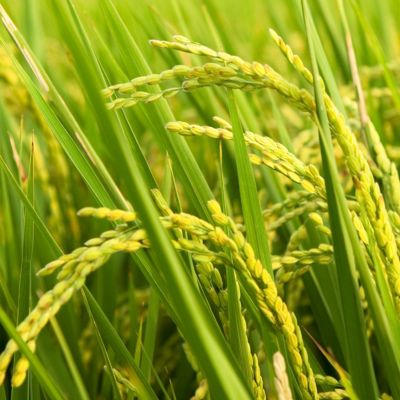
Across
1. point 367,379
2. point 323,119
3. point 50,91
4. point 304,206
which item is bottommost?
point 367,379

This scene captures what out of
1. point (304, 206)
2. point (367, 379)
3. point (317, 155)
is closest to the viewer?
point (367, 379)

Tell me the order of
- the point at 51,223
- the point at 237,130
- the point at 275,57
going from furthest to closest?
1. the point at 275,57
2. the point at 51,223
3. the point at 237,130

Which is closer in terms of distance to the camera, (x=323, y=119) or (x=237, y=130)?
(x=323, y=119)

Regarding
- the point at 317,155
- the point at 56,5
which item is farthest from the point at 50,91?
the point at 317,155

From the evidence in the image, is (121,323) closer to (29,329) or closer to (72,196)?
(72,196)

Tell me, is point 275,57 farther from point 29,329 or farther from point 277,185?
point 29,329

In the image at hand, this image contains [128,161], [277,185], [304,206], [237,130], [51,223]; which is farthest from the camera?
[51,223]

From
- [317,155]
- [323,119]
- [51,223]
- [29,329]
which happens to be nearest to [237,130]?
[323,119]

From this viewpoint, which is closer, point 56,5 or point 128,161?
point 128,161

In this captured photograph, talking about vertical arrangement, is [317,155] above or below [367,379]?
above
